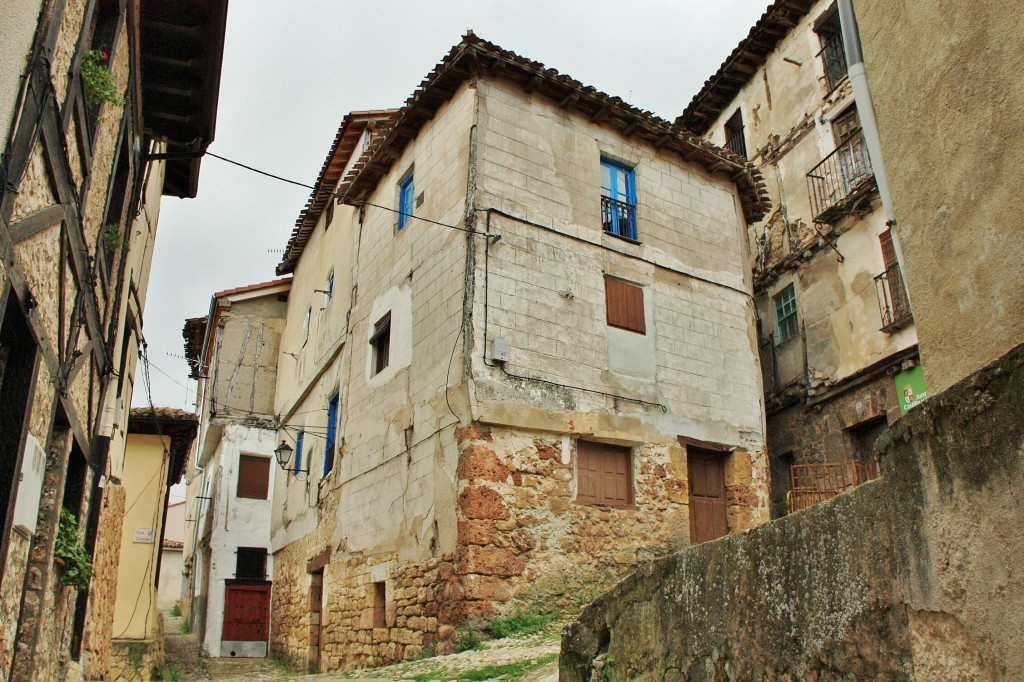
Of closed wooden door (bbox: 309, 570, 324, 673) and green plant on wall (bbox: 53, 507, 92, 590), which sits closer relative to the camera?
green plant on wall (bbox: 53, 507, 92, 590)

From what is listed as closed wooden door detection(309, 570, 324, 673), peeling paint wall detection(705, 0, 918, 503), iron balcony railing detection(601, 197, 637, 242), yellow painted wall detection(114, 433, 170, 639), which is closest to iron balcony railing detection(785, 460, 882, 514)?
peeling paint wall detection(705, 0, 918, 503)

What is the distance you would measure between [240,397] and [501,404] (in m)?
13.9

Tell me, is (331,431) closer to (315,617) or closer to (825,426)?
(315,617)

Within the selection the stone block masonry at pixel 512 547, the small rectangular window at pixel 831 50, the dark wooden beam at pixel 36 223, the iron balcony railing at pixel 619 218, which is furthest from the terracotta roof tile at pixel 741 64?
the dark wooden beam at pixel 36 223

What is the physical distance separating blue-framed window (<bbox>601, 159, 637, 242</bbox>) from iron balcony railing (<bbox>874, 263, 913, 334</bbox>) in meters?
4.40

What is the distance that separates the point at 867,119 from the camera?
380cm

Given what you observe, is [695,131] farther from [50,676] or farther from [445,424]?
[50,676]

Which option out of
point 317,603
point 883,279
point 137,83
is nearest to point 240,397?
point 317,603

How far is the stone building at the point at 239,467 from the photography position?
70.0ft

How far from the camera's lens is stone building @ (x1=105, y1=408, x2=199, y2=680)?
515 inches

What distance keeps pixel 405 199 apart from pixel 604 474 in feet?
19.1

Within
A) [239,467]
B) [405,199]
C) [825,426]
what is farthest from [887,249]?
[239,467]

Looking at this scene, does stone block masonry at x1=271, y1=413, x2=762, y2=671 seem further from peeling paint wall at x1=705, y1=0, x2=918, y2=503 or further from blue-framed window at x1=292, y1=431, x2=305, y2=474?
blue-framed window at x1=292, y1=431, x2=305, y2=474

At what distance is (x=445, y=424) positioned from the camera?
10.3m
